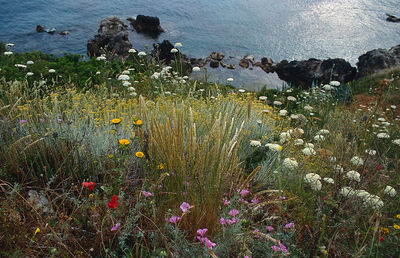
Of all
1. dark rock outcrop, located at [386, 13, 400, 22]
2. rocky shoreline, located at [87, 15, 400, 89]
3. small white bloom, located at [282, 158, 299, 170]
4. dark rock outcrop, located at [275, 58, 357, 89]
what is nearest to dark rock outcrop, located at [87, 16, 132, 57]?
rocky shoreline, located at [87, 15, 400, 89]

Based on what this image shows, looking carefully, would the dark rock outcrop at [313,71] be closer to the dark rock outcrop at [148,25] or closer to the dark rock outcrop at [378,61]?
the dark rock outcrop at [378,61]

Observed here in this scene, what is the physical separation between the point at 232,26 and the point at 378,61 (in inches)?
485

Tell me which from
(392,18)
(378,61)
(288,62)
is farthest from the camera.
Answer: (392,18)

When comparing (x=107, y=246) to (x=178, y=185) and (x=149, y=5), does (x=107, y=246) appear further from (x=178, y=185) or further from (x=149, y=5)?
(x=149, y=5)

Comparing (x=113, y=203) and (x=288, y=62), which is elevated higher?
(x=113, y=203)

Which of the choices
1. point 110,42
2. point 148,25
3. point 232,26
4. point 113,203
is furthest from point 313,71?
point 113,203

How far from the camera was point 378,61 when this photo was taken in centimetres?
1659

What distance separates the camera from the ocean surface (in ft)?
64.3

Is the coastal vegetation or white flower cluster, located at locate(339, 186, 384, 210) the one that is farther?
white flower cluster, located at locate(339, 186, 384, 210)

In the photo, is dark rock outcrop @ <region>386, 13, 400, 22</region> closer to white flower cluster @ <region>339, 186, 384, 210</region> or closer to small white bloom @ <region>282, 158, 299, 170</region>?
small white bloom @ <region>282, 158, 299, 170</region>

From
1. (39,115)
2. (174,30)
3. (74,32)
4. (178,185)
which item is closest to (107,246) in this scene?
(178,185)

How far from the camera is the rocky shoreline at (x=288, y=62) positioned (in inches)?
658

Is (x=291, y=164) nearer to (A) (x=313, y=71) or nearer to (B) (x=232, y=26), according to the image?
(A) (x=313, y=71)

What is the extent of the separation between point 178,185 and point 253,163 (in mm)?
1584
